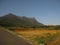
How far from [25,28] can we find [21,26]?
27cm

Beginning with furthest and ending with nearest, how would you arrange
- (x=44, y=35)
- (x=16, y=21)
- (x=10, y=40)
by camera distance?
(x=16, y=21) < (x=44, y=35) < (x=10, y=40)

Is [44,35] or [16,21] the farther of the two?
[16,21]

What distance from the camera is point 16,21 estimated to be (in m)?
7.14

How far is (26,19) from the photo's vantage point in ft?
23.6

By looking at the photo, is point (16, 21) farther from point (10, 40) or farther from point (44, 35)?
point (10, 40)

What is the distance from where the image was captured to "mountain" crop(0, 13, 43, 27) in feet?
22.5

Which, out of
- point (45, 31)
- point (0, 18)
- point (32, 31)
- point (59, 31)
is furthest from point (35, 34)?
point (0, 18)

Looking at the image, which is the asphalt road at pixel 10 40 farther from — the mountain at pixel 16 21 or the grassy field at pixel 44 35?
the mountain at pixel 16 21

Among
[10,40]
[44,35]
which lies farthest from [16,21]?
[10,40]

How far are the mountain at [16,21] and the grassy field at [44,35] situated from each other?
54cm

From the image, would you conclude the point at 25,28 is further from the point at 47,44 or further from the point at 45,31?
the point at 47,44

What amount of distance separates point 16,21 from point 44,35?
62.2 inches

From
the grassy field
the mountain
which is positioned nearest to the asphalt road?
the grassy field

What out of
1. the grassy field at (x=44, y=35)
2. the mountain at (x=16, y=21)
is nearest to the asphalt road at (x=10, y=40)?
the grassy field at (x=44, y=35)
